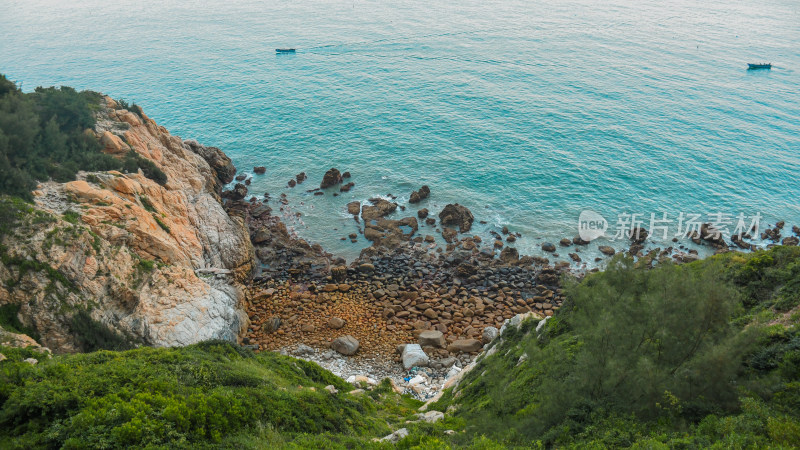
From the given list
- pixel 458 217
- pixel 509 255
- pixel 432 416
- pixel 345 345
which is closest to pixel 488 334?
pixel 345 345

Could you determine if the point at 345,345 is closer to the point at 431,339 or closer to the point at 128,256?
the point at 431,339

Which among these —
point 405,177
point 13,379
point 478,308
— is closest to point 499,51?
point 405,177

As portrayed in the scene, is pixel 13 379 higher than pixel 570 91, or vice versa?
pixel 570 91

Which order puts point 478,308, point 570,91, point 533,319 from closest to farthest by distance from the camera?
1. point 533,319
2. point 478,308
3. point 570,91

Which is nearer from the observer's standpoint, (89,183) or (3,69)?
(89,183)

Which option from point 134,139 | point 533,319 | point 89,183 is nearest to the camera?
point 533,319

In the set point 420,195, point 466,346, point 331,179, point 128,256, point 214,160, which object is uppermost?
point 214,160

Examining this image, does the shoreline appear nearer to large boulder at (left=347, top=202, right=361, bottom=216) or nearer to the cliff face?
large boulder at (left=347, top=202, right=361, bottom=216)

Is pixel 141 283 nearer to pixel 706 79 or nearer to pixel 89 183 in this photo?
pixel 89 183
